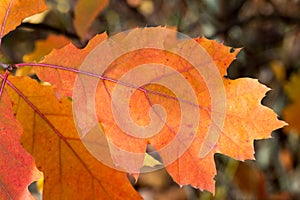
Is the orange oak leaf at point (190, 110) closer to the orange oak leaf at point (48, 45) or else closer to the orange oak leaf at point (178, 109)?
the orange oak leaf at point (178, 109)

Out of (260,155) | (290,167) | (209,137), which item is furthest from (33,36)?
(290,167)

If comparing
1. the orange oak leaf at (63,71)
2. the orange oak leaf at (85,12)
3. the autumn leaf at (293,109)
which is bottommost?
the autumn leaf at (293,109)

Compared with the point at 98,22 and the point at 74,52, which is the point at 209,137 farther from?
the point at 98,22

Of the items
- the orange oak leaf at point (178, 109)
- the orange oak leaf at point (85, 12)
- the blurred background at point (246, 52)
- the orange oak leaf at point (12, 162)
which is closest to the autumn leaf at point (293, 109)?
the blurred background at point (246, 52)

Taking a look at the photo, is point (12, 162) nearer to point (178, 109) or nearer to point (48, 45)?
point (178, 109)

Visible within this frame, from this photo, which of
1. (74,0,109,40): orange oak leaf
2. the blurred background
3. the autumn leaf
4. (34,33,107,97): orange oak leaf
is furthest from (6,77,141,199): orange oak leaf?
the autumn leaf

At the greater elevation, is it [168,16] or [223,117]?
[168,16]

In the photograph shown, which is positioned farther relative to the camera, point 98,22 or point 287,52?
point 287,52
